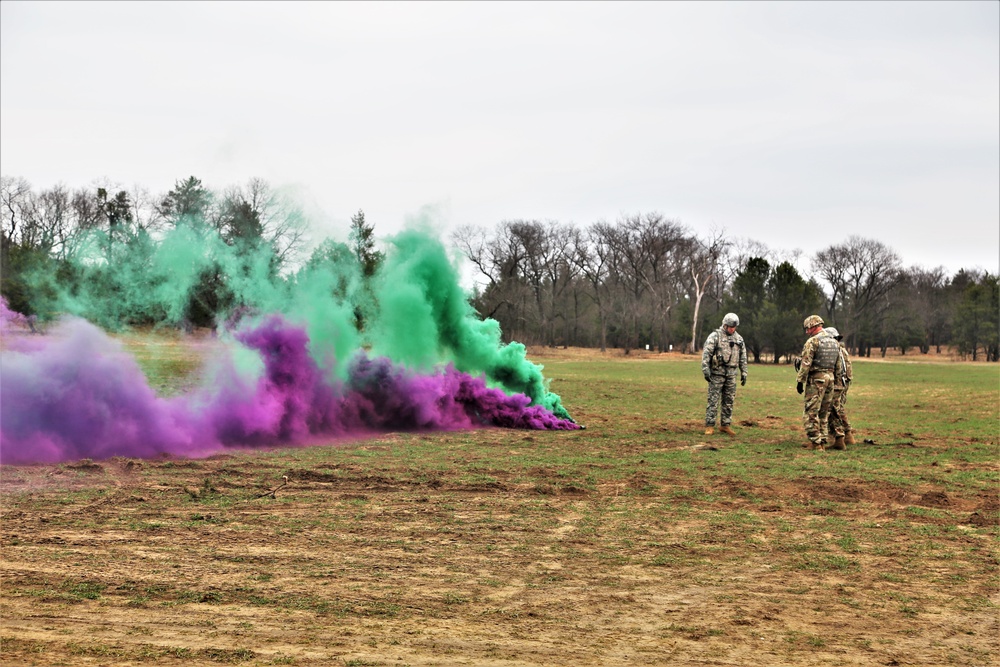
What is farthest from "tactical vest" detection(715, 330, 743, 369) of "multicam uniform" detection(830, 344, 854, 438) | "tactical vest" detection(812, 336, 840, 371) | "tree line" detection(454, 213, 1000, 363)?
"tree line" detection(454, 213, 1000, 363)

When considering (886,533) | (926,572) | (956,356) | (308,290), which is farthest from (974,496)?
(956,356)

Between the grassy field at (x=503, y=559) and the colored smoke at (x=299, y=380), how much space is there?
111 cm

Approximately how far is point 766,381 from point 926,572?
32.7 m

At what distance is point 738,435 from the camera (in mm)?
17672

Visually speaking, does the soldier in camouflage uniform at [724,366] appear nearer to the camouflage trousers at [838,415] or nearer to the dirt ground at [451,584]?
the camouflage trousers at [838,415]

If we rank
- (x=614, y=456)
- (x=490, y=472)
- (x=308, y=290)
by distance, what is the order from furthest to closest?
(x=308, y=290), (x=614, y=456), (x=490, y=472)

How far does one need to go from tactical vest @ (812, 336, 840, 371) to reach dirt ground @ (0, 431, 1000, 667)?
5296 millimetres

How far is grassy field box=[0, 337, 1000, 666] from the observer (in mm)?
5445

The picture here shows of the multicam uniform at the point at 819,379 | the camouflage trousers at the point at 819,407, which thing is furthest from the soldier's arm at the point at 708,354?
the camouflage trousers at the point at 819,407

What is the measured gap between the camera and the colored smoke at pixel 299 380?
41.6 feet

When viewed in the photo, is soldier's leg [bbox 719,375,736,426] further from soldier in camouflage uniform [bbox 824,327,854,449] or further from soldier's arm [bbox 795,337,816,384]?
soldier in camouflage uniform [bbox 824,327,854,449]

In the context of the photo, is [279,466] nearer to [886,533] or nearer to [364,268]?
[364,268]

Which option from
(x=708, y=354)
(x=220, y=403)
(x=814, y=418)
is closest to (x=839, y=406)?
(x=814, y=418)

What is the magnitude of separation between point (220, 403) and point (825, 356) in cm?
1134
